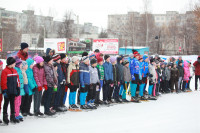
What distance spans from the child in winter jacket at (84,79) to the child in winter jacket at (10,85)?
2.44 metres

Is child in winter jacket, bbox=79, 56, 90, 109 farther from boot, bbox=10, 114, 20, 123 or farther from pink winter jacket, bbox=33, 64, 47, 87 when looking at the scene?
boot, bbox=10, 114, 20, 123

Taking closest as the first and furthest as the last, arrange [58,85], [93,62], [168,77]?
1. [58,85]
2. [93,62]
3. [168,77]

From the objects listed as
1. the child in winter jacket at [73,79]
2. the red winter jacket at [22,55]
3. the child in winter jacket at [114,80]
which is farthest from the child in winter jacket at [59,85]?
the child in winter jacket at [114,80]

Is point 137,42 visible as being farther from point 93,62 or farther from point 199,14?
point 93,62

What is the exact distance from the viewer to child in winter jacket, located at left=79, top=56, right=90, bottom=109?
8.48 m

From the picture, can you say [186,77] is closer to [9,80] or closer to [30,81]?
[30,81]

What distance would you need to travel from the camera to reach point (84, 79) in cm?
861

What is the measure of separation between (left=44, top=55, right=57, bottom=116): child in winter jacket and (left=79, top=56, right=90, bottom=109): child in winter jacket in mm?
1156

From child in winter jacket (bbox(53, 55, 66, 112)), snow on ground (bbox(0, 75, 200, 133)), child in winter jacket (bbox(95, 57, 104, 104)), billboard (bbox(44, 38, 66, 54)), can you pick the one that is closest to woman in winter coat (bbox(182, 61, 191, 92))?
snow on ground (bbox(0, 75, 200, 133))

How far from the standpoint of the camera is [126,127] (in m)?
6.18

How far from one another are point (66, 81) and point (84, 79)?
0.63 metres

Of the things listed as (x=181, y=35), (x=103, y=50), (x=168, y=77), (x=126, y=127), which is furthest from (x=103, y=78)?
(x=181, y=35)

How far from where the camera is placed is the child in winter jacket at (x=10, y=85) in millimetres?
6309

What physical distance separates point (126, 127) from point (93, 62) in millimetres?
3276
